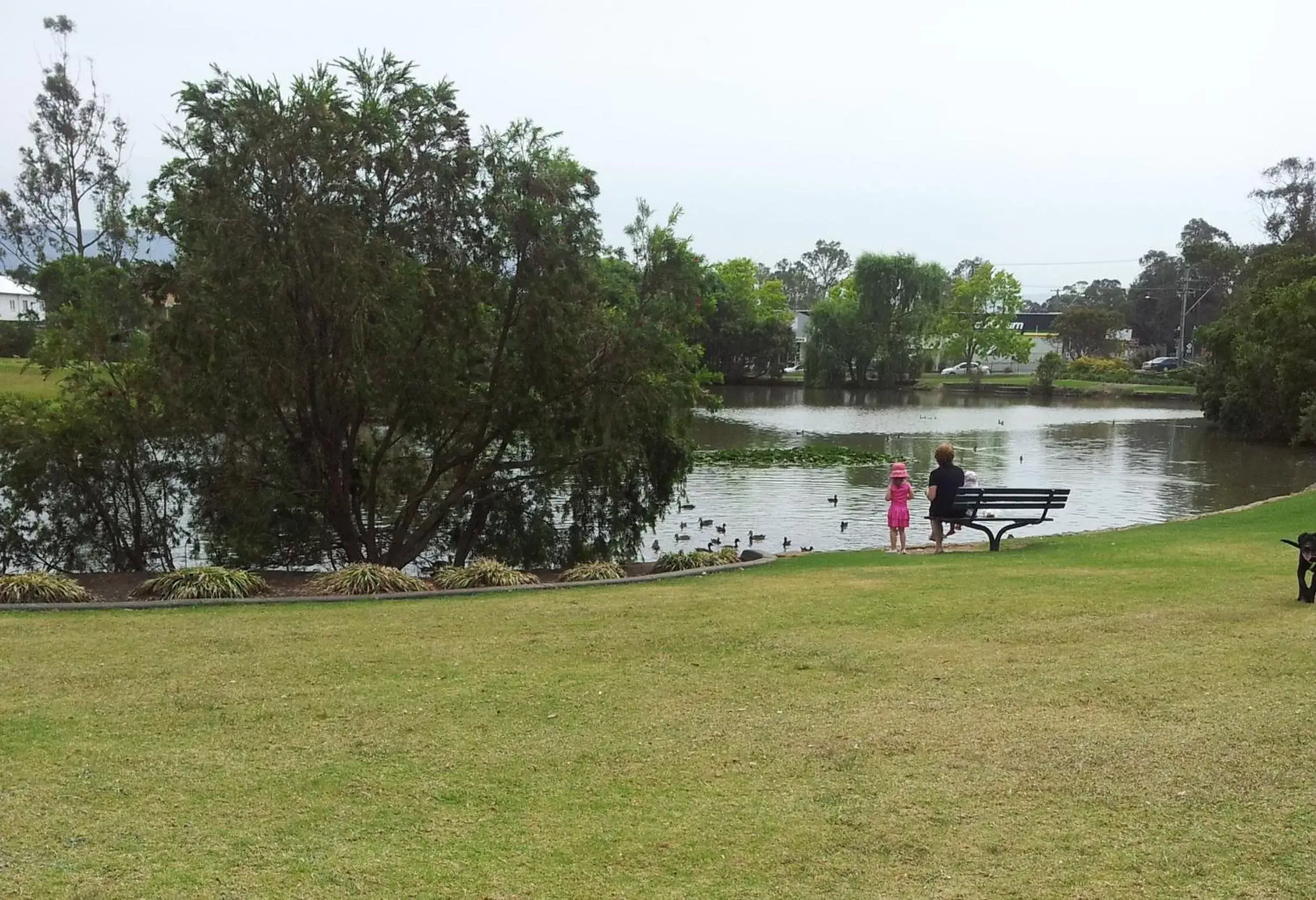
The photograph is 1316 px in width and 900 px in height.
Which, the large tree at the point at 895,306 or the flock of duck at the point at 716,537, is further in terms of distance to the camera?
the large tree at the point at 895,306

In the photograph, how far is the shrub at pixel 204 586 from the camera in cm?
1066

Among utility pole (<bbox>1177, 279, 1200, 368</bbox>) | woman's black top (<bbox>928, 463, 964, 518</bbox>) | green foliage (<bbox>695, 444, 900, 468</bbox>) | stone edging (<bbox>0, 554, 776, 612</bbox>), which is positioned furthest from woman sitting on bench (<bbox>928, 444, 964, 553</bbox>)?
utility pole (<bbox>1177, 279, 1200, 368</bbox>)

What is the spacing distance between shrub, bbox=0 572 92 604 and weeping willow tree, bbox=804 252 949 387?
76725 millimetres

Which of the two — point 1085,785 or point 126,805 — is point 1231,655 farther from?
point 126,805

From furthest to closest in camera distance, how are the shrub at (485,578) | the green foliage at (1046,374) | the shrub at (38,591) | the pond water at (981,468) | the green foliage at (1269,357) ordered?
the green foliage at (1046,374), the green foliage at (1269,357), the pond water at (981,468), the shrub at (485,578), the shrub at (38,591)

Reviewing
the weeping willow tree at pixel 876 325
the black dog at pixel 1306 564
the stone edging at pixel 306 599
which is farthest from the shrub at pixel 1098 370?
the black dog at pixel 1306 564

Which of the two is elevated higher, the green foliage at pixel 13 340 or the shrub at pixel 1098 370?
the green foliage at pixel 13 340

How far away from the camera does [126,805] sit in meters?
4.68

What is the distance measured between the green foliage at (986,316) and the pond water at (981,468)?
32.2 meters

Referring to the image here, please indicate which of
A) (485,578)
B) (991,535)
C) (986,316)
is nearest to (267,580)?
(485,578)

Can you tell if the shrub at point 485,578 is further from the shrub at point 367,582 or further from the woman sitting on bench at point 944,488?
the woman sitting on bench at point 944,488

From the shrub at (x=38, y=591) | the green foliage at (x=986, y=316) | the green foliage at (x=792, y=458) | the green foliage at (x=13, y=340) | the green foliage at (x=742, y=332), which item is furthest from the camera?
the green foliage at (x=986, y=316)

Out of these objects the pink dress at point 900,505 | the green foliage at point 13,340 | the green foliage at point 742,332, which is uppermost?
the green foliage at point 742,332

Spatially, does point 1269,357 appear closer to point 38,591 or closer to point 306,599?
point 306,599
